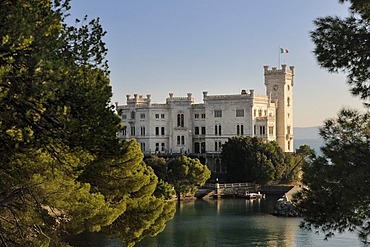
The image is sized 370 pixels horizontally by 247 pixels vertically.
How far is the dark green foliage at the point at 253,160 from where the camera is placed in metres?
44.3

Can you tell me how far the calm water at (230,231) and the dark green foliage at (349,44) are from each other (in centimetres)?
1695

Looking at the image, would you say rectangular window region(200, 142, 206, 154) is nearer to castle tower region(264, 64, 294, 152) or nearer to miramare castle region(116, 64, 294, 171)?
miramare castle region(116, 64, 294, 171)

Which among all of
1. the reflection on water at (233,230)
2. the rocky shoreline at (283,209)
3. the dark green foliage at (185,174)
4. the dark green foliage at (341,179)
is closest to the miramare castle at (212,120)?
the dark green foliage at (185,174)

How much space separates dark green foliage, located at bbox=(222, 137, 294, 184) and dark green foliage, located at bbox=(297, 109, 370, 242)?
35068 millimetres

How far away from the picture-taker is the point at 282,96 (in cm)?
5297

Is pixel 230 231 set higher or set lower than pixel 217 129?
lower

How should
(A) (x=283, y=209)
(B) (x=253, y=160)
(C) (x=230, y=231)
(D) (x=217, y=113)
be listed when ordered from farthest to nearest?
(D) (x=217, y=113), (B) (x=253, y=160), (A) (x=283, y=209), (C) (x=230, y=231)

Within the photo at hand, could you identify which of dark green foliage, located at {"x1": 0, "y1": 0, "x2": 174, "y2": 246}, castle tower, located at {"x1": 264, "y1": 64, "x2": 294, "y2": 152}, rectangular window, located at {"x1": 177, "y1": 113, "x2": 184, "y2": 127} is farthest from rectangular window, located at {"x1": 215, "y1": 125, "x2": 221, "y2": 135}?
dark green foliage, located at {"x1": 0, "y1": 0, "x2": 174, "y2": 246}

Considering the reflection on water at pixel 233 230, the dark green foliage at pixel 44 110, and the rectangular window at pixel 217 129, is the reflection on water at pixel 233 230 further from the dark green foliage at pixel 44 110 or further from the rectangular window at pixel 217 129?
the dark green foliage at pixel 44 110

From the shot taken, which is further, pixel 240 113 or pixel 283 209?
pixel 240 113

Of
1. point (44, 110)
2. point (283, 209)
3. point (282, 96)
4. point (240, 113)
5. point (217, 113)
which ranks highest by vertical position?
point (282, 96)

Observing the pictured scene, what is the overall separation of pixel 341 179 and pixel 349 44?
189 cm

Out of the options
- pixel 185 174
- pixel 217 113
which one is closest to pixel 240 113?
pixel 217 113

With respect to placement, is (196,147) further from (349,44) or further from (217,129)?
(349,44)
